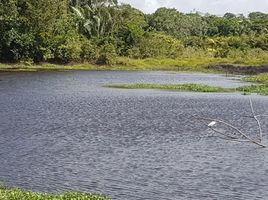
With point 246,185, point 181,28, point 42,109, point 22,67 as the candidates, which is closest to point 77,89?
point 42,109

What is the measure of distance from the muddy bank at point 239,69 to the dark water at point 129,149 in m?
41.1

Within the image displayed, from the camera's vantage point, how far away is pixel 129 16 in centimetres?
11712

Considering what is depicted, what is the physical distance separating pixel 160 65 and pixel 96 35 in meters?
14.2

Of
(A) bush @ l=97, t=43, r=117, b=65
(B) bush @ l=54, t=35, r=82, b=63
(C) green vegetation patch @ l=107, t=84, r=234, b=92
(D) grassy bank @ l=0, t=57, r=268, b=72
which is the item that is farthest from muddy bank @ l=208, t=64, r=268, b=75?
(C) green vegetation patch @ l=107, t=84, r=234, b=92

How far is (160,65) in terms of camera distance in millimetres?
104188

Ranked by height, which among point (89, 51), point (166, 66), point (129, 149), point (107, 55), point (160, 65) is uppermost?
point (89, 51)

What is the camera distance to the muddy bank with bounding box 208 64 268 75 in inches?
3585

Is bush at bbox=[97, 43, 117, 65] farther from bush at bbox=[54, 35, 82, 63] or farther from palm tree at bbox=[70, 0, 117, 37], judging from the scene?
palm tree at bbox=[70, 0, 117, 37]

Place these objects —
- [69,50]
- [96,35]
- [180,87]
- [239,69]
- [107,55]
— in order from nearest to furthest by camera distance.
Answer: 1. [180,87]
2. [69,50]
3. [239,69]
4. [107,55]
5. [96,35]

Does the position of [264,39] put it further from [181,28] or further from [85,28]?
[85,28]

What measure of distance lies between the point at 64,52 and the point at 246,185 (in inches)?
2987

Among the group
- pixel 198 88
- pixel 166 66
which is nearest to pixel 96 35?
pixel 166 66

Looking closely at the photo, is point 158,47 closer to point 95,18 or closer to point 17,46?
point 95,18

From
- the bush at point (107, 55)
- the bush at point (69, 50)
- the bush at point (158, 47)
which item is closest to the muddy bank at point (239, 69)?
the bush at point (158, 47)
